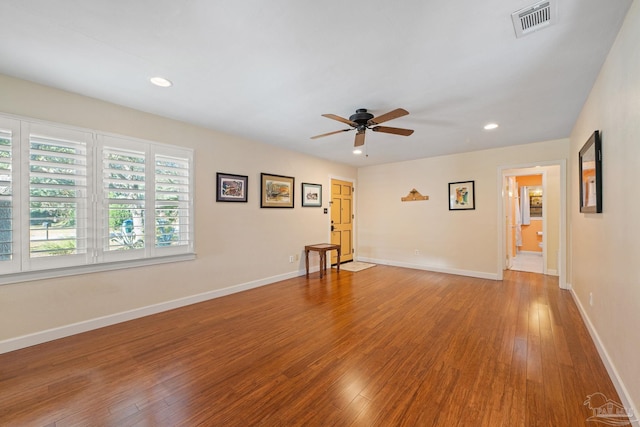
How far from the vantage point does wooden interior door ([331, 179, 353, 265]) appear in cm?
621

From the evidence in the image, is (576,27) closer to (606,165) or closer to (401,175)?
(606,165)

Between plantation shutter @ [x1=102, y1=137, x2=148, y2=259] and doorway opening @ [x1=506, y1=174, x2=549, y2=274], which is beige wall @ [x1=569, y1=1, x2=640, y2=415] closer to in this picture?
plantation shutter @ [x1=102, y1=137, x2=148, y2=259]

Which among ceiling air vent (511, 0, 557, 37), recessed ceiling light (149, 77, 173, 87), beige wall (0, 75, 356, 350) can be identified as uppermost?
recessed ceiling light (149, 77, 173, 87)

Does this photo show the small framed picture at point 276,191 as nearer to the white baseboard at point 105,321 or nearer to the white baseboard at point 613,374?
the white baseboard at point 105,321

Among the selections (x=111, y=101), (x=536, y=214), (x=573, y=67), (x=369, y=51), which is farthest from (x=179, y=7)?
(x=536, y=214)

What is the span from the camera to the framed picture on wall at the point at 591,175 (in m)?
2.28

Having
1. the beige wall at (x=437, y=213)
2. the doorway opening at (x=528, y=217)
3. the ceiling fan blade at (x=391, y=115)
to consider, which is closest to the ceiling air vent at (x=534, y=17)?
the ceiling fan blade at (x=391, y=115)

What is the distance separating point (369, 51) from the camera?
1.99m

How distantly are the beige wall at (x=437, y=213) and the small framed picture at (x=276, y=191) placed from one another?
8.04 ft

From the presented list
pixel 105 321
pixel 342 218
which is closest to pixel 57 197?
pixel 105 321

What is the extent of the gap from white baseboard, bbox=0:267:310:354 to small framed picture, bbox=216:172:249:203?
1414 millimetres

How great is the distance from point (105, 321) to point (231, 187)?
2.26m

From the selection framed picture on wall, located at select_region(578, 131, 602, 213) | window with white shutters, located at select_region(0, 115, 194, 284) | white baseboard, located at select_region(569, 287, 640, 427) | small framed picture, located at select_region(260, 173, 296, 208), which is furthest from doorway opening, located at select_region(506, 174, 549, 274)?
window with white shutters, located at select_region(0, 115, 194, 284)

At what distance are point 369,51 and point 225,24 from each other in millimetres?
1042
